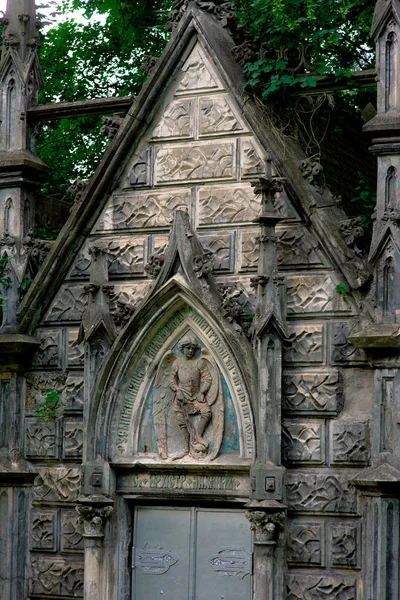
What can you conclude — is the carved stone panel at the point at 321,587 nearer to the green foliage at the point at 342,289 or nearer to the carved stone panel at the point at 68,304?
the green foliage at the point at 342,289

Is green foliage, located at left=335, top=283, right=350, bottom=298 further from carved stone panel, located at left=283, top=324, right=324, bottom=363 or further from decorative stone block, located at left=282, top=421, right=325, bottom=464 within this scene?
decorative stone block, located at left=282, top=421, right=325, bottom=464

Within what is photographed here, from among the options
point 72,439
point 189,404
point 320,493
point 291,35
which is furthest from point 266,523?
point 291,35

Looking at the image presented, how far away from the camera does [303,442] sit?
13781mm

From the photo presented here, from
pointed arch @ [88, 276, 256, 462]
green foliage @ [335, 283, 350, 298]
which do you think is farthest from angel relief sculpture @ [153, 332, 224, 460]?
green foliage @ [335, 283, 350, 298]

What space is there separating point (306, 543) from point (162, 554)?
1.64 meters

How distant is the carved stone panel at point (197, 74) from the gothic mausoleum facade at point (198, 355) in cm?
2

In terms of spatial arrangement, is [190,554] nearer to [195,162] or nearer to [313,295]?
[313,295]

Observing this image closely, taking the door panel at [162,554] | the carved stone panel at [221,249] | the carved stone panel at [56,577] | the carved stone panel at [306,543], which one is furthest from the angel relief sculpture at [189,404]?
the carved stone panel at [56,577]

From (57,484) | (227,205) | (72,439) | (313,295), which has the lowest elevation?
(57,484)

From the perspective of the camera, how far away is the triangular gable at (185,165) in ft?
47.4

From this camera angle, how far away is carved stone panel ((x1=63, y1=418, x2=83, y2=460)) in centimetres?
1482

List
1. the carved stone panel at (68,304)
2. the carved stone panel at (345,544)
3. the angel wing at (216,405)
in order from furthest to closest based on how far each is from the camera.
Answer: the carved stone panel at (68,304) → the angel wing at (216,405) → the carved stone panel at (345,544)

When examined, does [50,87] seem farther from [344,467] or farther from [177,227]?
[344,467]

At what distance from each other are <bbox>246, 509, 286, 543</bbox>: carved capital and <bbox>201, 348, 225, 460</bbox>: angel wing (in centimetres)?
85
